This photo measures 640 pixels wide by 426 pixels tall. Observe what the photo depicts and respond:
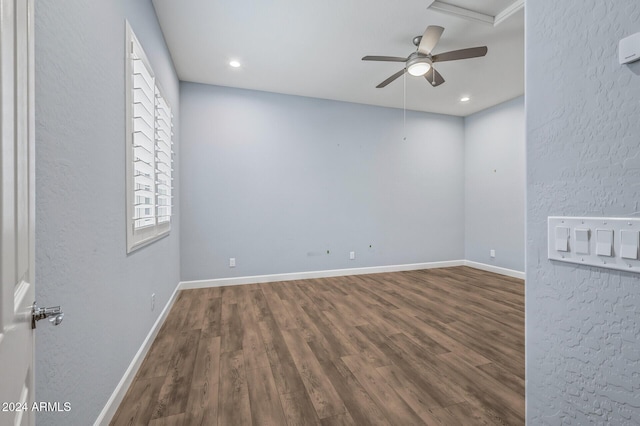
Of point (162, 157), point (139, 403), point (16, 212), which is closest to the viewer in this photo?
point (16, 212)

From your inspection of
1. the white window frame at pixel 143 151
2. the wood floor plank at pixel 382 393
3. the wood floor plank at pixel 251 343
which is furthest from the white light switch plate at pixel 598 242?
the white window frame at pixel 143 151

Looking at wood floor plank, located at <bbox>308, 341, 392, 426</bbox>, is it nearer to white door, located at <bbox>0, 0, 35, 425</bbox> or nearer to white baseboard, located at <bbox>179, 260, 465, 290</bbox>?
white door, located at <bbox>0, 0, 35, 425</bbox>

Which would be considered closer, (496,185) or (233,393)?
(233,393)

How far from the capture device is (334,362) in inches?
70.0

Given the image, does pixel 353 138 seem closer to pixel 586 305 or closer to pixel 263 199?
pixel 263 199

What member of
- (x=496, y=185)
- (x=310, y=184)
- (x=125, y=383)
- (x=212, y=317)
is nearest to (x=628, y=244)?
(x=125, y=383)

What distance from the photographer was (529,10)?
2.63 feet

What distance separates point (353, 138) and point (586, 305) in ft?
12.6

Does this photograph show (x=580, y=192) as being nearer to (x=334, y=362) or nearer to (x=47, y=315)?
(x=47, y=315)

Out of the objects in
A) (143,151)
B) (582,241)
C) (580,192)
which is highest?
(143,151)

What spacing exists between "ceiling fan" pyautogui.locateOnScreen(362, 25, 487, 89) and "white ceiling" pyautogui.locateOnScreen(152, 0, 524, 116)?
0.22 metres

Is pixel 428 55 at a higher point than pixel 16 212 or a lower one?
higher

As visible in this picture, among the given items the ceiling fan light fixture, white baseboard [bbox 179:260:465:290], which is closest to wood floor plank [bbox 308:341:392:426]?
white baseboard [bbox 179:260:465:290]

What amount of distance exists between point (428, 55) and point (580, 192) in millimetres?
2302
